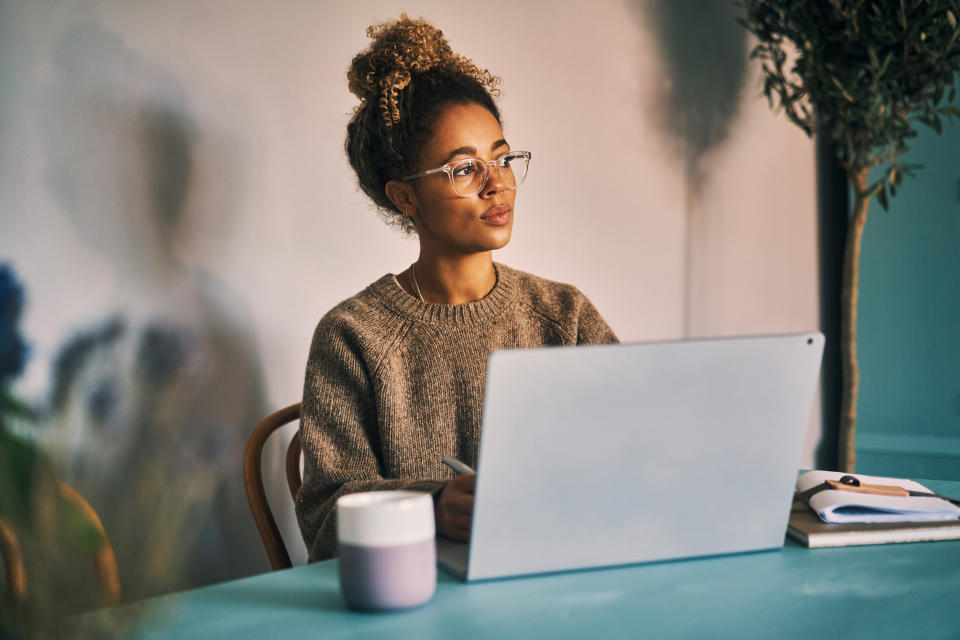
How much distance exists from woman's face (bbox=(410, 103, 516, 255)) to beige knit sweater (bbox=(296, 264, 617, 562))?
13cm

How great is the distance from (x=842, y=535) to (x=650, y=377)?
0.34 meters

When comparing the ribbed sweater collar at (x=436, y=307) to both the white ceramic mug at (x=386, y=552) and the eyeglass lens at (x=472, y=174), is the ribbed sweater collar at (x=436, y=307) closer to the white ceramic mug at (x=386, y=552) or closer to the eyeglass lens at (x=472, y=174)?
the eyeglass lens at (x=472, y=174)

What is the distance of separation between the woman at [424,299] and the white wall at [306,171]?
267 millimetres

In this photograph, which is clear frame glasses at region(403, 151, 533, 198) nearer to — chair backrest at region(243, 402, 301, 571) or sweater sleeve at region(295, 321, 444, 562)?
sweater sleeve at region(295, 321, 444, 562)

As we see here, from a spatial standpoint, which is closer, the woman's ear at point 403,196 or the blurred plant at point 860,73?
the woman's ear at point 403,196

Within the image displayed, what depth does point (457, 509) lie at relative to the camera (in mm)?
931

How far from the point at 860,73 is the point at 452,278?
151cm

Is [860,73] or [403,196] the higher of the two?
[860,73]

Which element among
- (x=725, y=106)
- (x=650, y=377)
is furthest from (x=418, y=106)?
(x=725, y=106)

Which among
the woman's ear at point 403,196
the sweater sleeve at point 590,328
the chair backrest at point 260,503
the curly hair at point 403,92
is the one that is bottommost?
the chair backrest at point 260,503

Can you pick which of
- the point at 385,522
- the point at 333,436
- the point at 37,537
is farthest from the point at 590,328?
the point at 37,537

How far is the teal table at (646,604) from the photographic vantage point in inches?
27.8

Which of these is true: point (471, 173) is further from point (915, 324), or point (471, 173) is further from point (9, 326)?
point (915, 324)

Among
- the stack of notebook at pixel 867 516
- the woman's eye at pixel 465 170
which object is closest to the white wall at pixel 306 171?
the woman's eye at pixel 465 170
